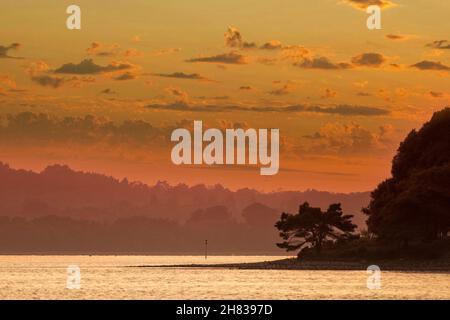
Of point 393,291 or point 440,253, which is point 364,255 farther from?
point 393,291

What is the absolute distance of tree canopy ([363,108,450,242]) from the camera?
177 metres

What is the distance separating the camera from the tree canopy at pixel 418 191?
580 feet

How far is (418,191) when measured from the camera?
176 m
